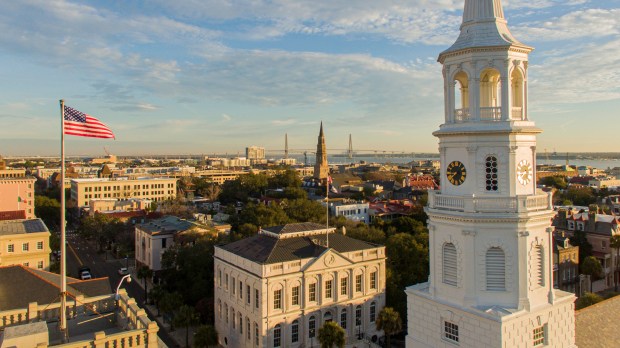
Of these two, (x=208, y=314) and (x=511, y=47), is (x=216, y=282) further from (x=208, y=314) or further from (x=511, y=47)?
(x=511, y=47)

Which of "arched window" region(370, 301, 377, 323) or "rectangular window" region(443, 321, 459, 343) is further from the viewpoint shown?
"arched window" region(370, 301, 377, 323)

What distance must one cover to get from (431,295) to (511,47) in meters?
9.08

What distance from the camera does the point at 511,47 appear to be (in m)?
16.6

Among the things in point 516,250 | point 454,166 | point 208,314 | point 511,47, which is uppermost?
point 511,47

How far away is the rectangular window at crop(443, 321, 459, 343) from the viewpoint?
16.9 m

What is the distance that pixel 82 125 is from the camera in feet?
63.3

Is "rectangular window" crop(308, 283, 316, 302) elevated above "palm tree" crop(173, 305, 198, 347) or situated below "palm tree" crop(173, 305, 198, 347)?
above

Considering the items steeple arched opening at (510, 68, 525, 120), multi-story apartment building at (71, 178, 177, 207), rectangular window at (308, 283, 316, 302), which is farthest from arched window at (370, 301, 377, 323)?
multi-story apartment building at (71, 178, 177, 207)

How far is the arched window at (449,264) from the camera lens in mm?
17141

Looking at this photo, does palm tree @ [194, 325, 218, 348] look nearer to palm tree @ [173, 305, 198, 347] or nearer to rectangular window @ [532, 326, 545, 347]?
palm tree @ [173, 305, 198, 347]

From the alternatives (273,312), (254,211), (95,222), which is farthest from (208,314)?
(95,222)

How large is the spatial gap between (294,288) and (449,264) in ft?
82.9

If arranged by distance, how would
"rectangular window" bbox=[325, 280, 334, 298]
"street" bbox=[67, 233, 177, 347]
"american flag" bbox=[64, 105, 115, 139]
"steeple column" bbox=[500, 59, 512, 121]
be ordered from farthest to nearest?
"street" bbox=[67, 233, 177, 347]
"rectangular window" bbox=[325, 280, 334, 298]
"american flag" bbox=[64, 105, 115, 139]
"steeple column" bbox=[500, 59, 512, 121]

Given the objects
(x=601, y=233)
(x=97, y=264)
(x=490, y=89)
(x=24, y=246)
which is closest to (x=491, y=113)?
(x=490, y=89)
